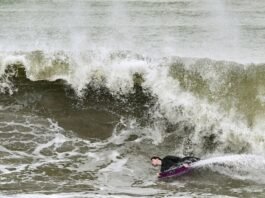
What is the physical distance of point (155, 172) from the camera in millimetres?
10828

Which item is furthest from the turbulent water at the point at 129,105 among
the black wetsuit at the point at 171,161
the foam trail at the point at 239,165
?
the black wetsuit at the point at 171,161

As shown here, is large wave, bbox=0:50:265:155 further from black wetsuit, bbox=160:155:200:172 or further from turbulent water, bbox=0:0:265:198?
black wetsuit, bbox=160:155:200:172

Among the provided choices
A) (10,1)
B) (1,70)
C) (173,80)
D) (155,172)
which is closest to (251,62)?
(173,80)

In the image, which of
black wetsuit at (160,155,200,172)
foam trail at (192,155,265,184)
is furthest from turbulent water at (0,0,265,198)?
black wetsuit at (160,155,200,172)

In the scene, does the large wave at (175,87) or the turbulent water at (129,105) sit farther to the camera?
the large wave at (175,87)

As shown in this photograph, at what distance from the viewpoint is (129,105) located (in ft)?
46.6

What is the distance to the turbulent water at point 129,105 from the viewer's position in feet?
33.7

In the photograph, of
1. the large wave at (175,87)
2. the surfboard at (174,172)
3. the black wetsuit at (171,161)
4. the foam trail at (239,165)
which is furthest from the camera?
the large wave at (175,87)

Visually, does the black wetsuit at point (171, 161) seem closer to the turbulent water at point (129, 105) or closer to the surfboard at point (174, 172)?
the surfboard at point (174, 172)

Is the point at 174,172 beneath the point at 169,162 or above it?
beneath

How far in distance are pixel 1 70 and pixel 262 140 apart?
755cm

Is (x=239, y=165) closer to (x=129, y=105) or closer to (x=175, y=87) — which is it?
(x=175, y=87)

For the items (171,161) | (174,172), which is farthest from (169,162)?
(174,172)

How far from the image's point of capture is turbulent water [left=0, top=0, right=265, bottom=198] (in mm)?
10273
